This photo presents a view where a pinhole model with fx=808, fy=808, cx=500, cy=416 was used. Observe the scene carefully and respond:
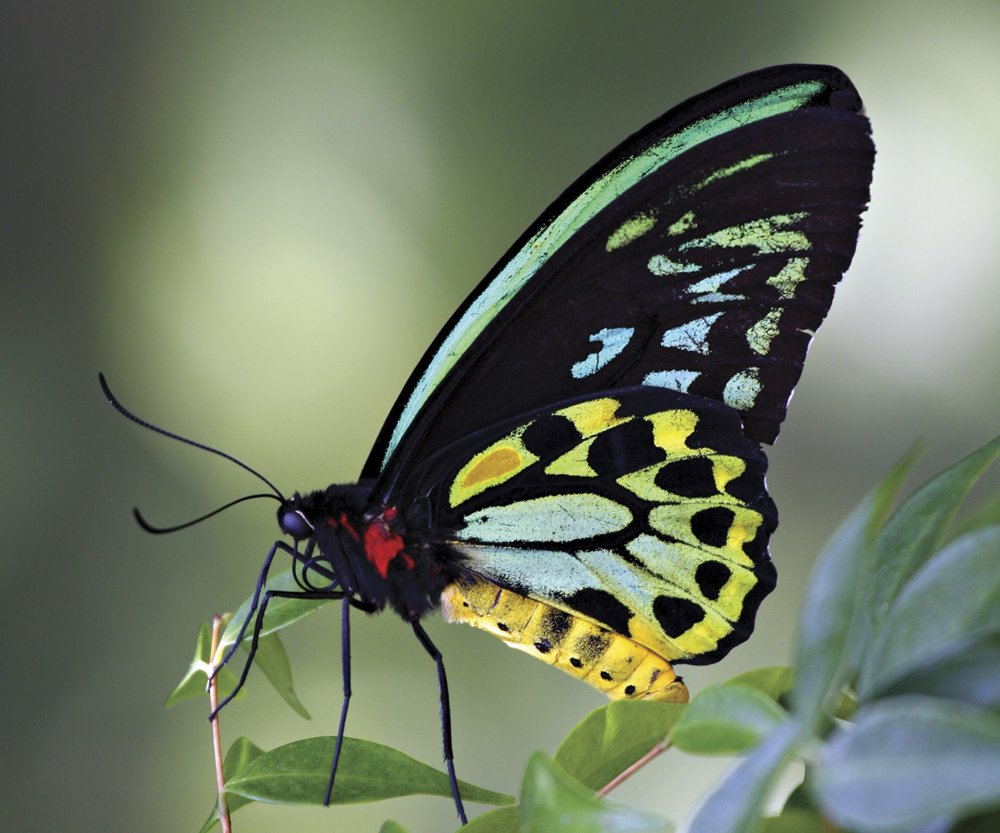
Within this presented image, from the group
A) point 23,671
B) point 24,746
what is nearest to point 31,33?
point 23,671

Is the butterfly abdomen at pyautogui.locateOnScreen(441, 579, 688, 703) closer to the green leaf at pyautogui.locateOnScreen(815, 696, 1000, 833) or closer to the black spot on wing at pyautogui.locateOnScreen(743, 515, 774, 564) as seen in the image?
the black spot on wing at pyautogui.locateOnScreen(743, 515, 774, 564)

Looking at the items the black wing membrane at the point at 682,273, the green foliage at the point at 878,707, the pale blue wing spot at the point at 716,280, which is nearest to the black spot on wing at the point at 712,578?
Answer: the black wing membrane at the point at 682,273

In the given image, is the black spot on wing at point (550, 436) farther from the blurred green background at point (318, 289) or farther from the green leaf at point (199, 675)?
the blurred green background at point (318, 289)

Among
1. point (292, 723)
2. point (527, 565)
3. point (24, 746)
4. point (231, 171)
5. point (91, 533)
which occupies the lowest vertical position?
point (24, 746)

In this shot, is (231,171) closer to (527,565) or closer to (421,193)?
(421,193)

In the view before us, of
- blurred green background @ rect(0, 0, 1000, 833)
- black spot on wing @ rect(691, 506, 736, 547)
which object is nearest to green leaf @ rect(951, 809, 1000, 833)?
black spot on wing @ rect(691, 506, 736, 547)

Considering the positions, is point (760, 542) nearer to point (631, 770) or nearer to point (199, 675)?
point (631, 770)
